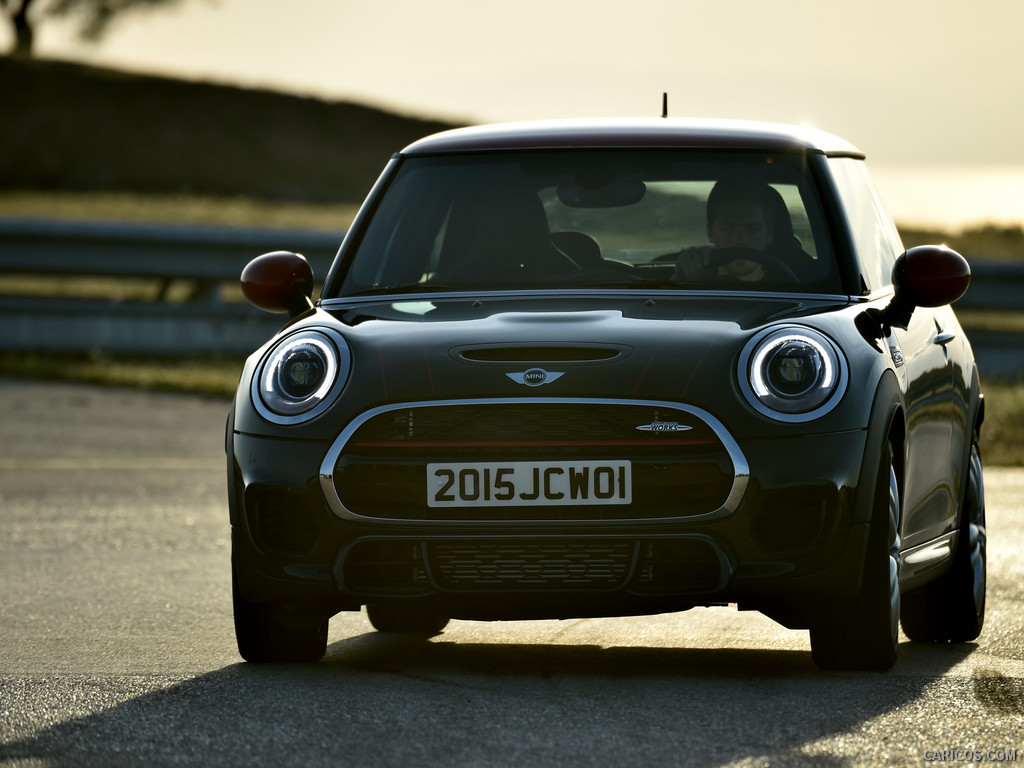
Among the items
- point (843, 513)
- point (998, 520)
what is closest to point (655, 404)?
point (843, 513)

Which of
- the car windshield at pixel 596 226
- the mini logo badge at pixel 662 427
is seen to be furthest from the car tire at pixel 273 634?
the mini logo badge at pixel 662 427

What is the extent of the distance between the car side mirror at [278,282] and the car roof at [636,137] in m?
0.53

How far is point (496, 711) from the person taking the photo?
490cm

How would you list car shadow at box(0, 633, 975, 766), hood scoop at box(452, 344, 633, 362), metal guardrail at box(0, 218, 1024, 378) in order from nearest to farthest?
1. car shadow at box(0, 633, 975, 766)
2. hood scoop at box(452, 344, 633, 362)
3. metal guardrail at box(0, 218, 1024, 378)

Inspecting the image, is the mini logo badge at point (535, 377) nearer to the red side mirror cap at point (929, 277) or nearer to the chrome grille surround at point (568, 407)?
the chrome grille surround at point (568, 407)

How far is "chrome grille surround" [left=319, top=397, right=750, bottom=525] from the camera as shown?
5.12 meters

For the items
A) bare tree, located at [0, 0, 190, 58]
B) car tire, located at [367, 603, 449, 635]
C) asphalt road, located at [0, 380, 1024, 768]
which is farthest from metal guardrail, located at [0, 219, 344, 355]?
bare tree, located at [0, 0, 190, 58]

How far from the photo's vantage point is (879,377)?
5367 mm

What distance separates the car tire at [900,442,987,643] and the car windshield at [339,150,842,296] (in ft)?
3.65

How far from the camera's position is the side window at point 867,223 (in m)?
6.15

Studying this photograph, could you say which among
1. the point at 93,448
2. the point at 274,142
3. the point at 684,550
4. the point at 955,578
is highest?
the point at 684,550

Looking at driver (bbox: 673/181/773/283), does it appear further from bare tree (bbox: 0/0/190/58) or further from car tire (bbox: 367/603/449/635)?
bare tree (bbox: 0/0/190/58)

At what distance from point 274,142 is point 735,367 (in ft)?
217

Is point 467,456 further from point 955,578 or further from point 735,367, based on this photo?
point 955,578
